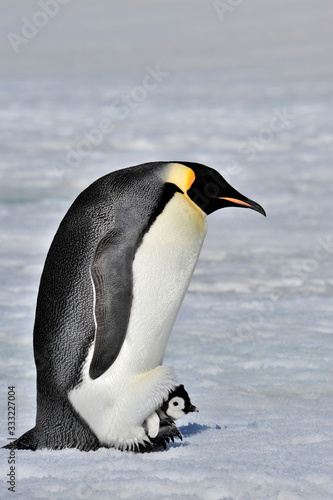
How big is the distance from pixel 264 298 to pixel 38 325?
309cm

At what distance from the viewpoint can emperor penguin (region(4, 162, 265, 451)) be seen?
8.40 feet

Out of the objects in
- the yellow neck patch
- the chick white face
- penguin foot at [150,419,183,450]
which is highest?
the yellow neck patch

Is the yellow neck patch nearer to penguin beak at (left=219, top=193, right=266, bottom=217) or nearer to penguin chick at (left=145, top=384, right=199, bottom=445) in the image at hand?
penguin beak at (left=219, top=193, right=266, bottom=217)

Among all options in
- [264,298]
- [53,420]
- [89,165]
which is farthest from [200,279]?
[89,165]

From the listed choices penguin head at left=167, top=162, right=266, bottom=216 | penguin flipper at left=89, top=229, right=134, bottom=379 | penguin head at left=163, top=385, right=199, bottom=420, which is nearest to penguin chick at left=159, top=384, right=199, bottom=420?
penguin head at left=163, top=385, right=199, bottom=420

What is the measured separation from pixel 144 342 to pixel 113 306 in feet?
0.63

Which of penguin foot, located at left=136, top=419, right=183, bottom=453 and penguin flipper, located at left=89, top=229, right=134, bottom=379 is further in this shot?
penguin foot, located at left=136, top=419, right=183, bottom=453

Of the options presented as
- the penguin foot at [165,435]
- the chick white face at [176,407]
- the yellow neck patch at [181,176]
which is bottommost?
the penguin foot at [165,435]

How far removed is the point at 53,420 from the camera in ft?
8.74

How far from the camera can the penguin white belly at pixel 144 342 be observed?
2.61 metres

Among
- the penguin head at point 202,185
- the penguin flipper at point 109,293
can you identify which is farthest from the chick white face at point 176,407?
the penguin head at point 202,185

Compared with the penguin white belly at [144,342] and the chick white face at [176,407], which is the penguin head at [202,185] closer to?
the penguin white belly at [144,342]

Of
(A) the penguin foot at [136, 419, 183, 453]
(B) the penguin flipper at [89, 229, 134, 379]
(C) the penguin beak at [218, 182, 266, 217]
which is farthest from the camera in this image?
(C) the penguin beak at [218, 182, 266, 217]

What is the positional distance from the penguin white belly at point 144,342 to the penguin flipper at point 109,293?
5 centimetres
